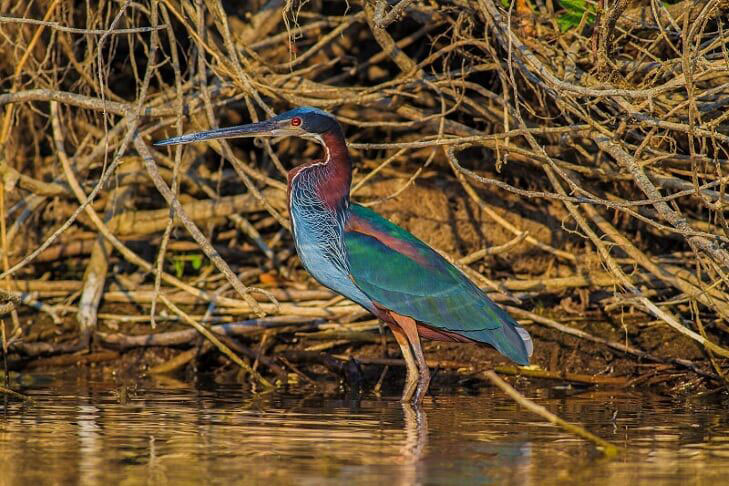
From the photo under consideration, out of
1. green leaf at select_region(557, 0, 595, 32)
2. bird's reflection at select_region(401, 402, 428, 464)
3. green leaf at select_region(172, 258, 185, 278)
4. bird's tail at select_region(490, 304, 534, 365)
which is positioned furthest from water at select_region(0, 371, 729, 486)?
green leaf at select_region(557, 0, 595, 32)

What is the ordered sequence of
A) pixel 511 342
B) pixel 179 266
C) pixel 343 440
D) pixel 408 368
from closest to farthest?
pixel 343 440 → pixel 511 342 → pixel 408 368 → pixel 179 266

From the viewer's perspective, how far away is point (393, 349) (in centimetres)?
768

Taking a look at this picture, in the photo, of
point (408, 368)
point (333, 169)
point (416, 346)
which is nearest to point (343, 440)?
point (416, 346)

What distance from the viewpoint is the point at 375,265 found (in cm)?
629

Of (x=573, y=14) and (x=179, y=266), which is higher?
(x=573, y=14)

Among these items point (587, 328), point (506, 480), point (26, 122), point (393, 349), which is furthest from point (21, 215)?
point (506, 480)

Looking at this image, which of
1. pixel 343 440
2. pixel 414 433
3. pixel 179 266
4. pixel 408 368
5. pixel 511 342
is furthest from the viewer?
pixel 179 266

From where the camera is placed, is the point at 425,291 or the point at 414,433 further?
the point at 425,291

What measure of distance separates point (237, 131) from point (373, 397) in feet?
5.40

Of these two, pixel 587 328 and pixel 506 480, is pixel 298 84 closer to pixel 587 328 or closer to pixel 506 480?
pixel 587 328

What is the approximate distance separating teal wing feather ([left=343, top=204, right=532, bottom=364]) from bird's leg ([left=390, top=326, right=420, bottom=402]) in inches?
10.3

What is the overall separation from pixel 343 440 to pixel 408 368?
1.80 m

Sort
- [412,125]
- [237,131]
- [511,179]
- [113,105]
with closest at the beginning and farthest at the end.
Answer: [237,131]
[113,105]
[412,125]
[511,179]

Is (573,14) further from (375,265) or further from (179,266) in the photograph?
(179,266)
